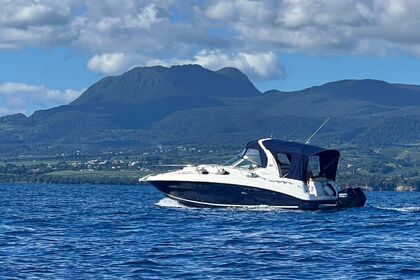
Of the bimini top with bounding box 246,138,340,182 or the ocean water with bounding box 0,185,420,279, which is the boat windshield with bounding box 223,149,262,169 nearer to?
the bimini top with bounding box 246,138,340,182

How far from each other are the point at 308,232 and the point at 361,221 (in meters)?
8.95

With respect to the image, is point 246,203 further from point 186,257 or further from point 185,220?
point 186,257

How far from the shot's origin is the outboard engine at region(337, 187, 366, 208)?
73188 millimetres

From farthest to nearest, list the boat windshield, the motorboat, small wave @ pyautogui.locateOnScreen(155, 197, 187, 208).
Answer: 1. small wave @ pyautogui.locateOnScreen(155, 197, 187, 208)
2. the boat windshield
3. the motorboat

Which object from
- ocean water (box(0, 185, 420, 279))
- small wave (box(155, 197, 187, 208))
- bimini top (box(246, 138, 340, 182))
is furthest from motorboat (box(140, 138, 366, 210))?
ocean water (box(0, 185, 420, 279))

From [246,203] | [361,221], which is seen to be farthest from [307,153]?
[361,221]

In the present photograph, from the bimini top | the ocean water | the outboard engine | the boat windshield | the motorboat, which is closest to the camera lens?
the ocean water

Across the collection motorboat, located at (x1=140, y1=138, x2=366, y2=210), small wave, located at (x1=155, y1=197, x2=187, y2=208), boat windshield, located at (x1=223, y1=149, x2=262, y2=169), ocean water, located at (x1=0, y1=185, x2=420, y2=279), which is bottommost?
ocean water, located at (x1=0, y1=185, x2=420, y2=279)

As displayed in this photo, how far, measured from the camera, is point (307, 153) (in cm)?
7050

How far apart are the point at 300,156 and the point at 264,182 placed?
3.35 metres

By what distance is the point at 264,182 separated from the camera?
226ft

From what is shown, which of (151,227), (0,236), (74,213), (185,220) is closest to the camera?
(0,236)

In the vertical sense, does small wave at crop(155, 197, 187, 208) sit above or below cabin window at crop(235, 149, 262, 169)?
below

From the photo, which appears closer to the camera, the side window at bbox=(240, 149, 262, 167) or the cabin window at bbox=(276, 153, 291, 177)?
the cabin window at bbox=(276, 153, 291, 177)
